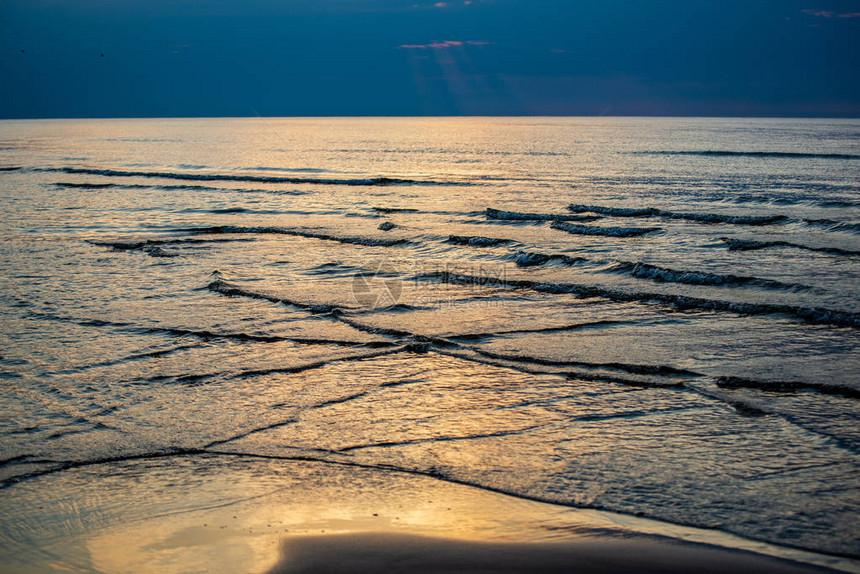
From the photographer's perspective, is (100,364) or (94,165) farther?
(94,165)

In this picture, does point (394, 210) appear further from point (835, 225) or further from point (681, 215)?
point (835, 225)

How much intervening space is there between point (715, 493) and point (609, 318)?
4096 mm

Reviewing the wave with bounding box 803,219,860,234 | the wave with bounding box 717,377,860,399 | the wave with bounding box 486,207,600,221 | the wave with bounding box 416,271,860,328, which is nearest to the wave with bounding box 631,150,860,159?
the wave with bounding box 803,219,860,234

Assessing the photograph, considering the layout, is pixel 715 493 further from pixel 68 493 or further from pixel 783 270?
pixel 783 270

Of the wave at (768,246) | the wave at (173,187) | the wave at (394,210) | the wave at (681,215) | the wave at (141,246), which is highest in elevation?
the wave at (173,187)

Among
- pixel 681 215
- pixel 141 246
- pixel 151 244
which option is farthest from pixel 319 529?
pixel 681 215

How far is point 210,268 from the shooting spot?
10656mm

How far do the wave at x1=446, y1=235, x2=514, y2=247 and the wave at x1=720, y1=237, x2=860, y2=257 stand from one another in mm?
3941

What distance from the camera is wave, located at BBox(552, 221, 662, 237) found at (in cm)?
1385

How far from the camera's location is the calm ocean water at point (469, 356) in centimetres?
412

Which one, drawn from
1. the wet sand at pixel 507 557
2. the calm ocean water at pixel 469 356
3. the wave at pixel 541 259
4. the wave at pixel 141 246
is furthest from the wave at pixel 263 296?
the wet sand at pixel 507 557

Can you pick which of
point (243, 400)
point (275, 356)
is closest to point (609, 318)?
point (275, 356)

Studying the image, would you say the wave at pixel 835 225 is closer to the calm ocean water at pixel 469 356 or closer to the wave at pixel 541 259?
the calm ocean water at pixel 469 356

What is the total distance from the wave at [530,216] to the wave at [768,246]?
3.73 meters
